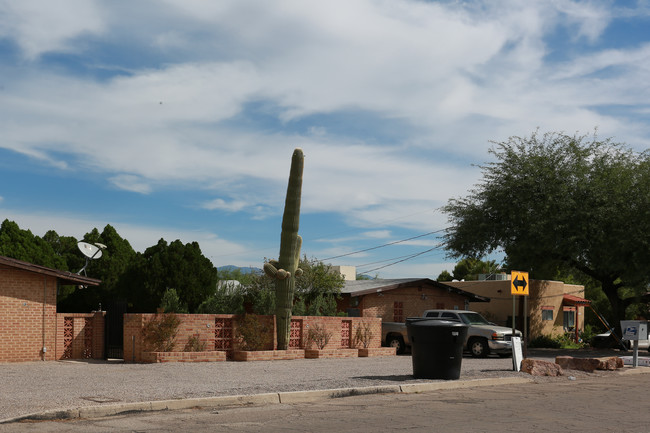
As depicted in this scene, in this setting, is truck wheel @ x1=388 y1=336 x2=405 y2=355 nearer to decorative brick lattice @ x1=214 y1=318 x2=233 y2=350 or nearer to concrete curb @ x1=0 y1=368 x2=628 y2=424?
decorative brick lattice @ x1=214 y1=318 x2=233 y2=350

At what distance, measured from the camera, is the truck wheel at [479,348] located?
27300 millimetres

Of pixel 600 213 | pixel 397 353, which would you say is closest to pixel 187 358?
pixel 397 353

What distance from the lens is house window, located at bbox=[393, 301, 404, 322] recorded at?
34656mm

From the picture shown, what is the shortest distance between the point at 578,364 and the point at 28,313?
1522cm

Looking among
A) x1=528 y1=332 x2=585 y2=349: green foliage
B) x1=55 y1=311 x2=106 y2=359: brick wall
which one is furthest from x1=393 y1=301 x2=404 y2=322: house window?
x1=55 y1=311 x2=106 y2=359: brick wall

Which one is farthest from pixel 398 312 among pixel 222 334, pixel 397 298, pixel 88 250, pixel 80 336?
pixel 80 336

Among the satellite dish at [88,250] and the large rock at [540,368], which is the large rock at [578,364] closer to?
the large rock at [540,368]

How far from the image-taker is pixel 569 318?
1804 inches

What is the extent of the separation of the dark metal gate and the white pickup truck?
11.7 metres

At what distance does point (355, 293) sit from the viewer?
107ft

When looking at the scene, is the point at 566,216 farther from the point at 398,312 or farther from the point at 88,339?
the point at 88,339

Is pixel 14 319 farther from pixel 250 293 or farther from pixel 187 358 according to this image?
pixel 250 293

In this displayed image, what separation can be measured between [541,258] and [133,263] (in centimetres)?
1907

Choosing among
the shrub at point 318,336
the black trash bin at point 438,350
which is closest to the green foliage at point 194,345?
the shrub at point 318,336
